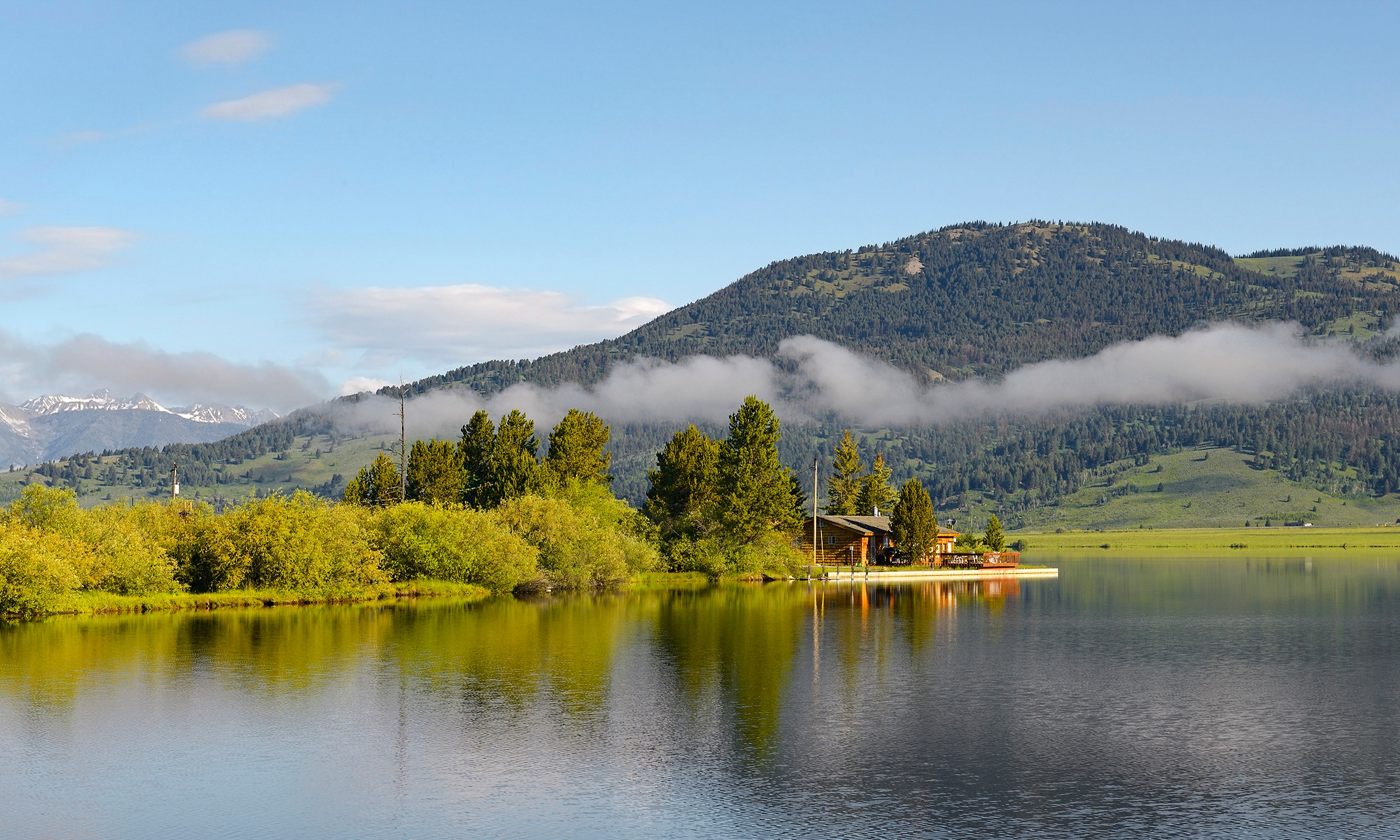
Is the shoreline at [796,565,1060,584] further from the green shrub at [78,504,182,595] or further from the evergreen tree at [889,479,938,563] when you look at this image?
the green shrub at [78,504,182,595]

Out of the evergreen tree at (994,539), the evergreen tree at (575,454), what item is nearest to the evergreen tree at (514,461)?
the evergreen tree at (575,454)

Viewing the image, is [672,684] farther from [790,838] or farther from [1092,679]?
[790,838]

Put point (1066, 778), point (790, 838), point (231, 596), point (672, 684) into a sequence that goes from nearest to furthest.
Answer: point (790, 838), point (1066, 778), point (672, 684), point (231, 596)

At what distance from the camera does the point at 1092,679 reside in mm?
45500

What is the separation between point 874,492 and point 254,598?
98.2m

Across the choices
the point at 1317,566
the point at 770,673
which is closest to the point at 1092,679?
the point at 770,673

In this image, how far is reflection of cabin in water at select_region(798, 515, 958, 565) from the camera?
138500 millimetres

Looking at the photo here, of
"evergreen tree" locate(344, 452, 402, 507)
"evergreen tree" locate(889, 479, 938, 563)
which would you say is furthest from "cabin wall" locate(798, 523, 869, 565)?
"evergreen tree" locate(344, 452, 402, 507)

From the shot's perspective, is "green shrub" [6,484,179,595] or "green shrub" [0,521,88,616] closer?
"green shrub" [0,521,88,616]

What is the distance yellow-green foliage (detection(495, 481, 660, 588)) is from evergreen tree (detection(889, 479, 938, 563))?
39321 mm

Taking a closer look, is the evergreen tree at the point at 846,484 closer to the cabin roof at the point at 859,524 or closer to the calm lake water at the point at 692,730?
the cabin roof at the point at 859,524

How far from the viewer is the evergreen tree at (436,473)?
409 ft

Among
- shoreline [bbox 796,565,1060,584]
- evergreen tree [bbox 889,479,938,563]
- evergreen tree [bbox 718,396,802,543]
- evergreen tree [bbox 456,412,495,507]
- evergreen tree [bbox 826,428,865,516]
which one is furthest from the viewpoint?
evergreen tree [bbox 826,428,865,516]

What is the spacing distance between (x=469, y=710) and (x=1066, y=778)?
18.4 m
